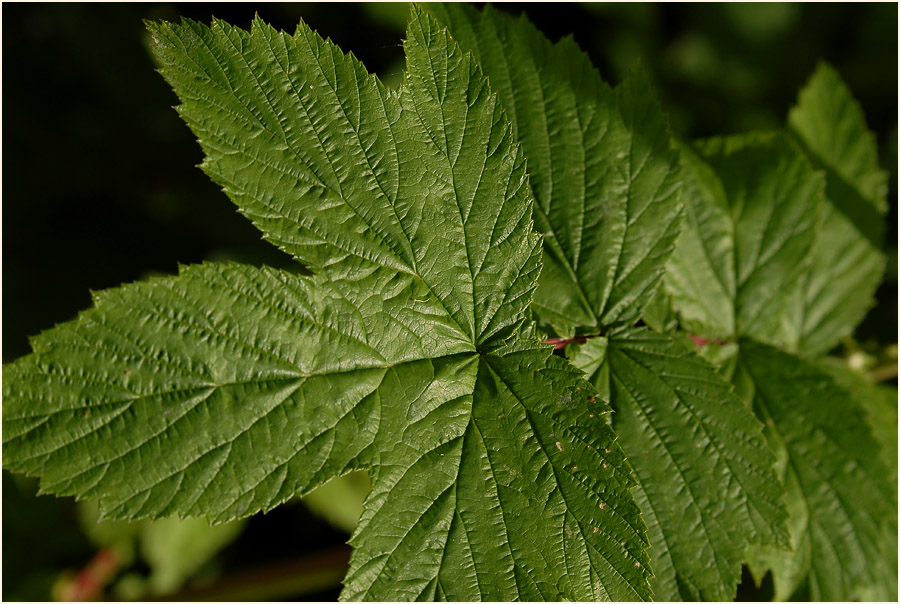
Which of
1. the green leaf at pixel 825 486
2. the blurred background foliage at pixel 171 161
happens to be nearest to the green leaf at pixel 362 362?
the green leaf at pixel 825 486

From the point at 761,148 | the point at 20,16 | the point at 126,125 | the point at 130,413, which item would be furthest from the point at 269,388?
the point at 20,16

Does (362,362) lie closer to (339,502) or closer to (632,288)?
(632,288)

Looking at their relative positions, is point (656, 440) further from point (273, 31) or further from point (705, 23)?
point (705, 23)

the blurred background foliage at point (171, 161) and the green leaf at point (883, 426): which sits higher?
the blurred background foliage at point (171, 161)

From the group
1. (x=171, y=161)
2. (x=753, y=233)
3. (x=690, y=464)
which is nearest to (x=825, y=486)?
(x=690, y=464)

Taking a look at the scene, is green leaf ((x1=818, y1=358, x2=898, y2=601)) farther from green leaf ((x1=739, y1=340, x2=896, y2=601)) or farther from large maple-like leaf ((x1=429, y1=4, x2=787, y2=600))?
large maple-like leaf ((x1=429, y1=4, x2=787, y2=600))

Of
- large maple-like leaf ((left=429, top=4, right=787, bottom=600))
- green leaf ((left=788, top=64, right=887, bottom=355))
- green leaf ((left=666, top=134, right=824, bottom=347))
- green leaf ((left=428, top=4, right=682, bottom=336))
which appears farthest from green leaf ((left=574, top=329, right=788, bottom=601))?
green leaf ((left=788, top=64, right=887, bottom=355))

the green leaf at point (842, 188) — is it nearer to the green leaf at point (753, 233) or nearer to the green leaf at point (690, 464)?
the green leaf at point (753, 233)
